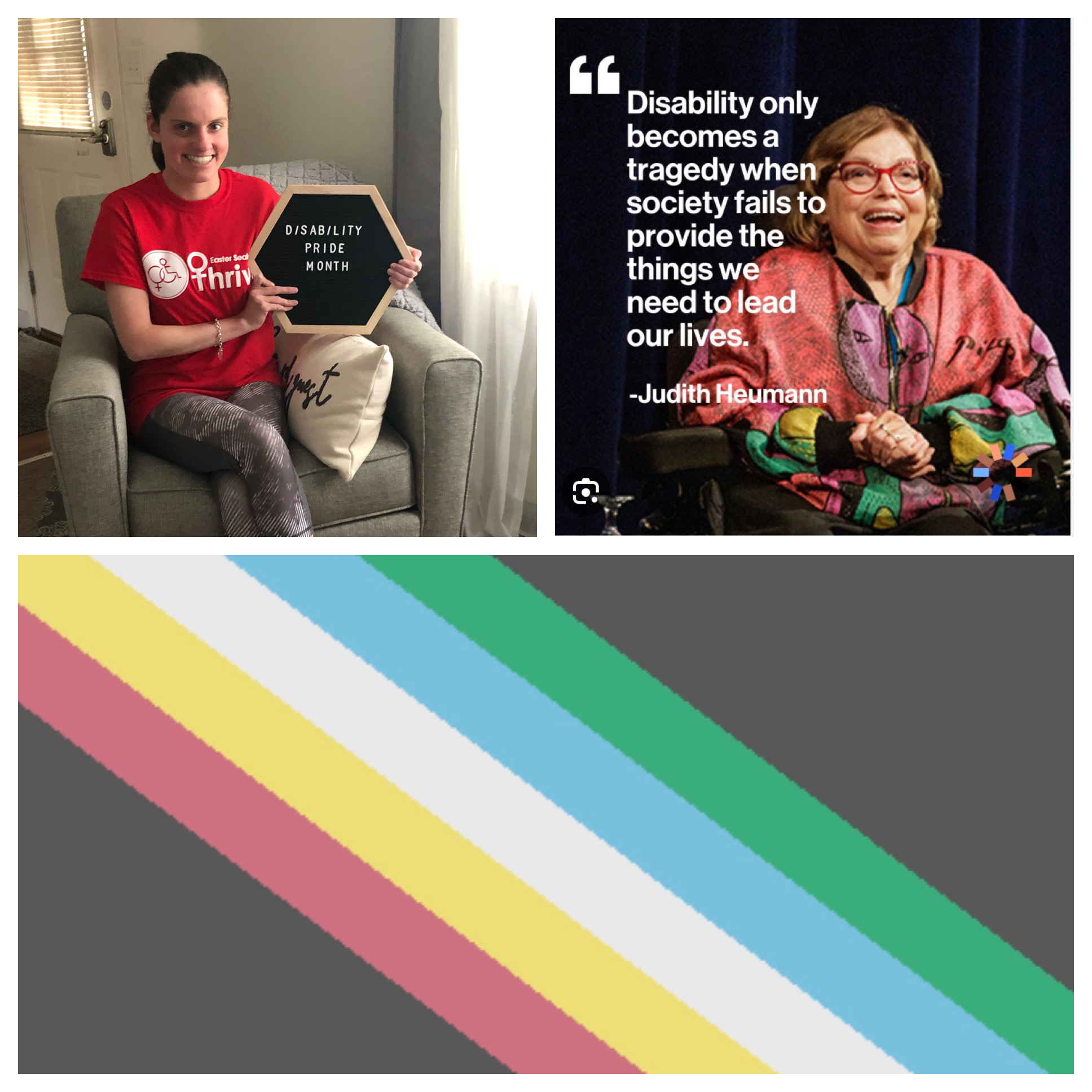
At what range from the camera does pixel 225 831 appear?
1.29m

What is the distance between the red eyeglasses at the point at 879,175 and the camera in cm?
127

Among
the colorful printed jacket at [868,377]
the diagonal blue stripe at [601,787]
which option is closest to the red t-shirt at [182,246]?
the diagonal blue stripe at [601,787]

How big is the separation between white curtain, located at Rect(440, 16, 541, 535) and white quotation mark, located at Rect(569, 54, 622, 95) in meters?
0.08

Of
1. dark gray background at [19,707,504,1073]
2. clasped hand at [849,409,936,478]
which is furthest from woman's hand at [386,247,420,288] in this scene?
dark gray background at [19,707,504,1073]

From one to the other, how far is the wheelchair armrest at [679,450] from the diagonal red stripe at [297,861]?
0.64m

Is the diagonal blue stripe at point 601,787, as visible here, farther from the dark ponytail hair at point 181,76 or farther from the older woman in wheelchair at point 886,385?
the dark ponytail hair at point 181,76

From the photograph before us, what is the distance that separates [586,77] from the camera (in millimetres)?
1246

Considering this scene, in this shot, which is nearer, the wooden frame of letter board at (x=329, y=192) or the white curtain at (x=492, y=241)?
the wooden frame of letter board at (x=329, y=192)

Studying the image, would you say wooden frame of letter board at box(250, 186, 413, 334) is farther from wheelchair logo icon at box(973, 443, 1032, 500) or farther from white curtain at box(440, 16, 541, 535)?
wheelchair logo icon at box(973, 443, 1032, 500)

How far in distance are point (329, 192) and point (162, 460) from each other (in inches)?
16.8

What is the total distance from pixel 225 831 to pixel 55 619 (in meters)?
0.35

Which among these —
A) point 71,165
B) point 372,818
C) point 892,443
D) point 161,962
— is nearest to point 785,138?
point 892,443

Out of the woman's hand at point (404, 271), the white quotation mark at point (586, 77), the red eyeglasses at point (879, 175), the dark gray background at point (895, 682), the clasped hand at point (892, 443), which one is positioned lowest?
the dark gray background at point (895, 682)

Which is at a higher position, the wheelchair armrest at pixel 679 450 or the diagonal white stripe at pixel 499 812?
the wheelchair armrest at pixel 679 450
